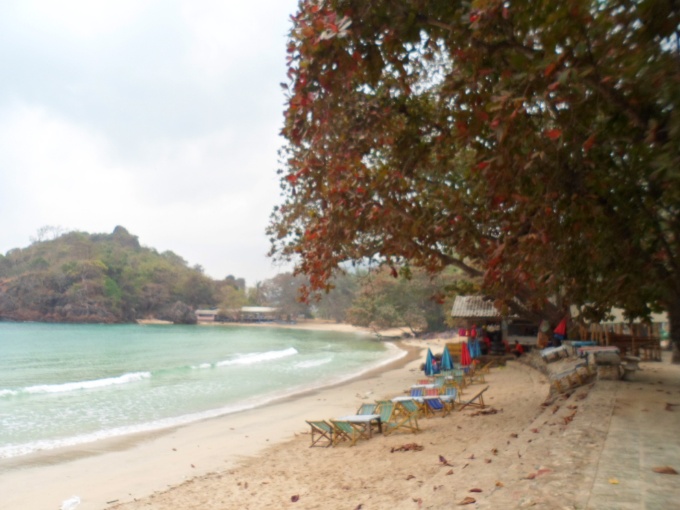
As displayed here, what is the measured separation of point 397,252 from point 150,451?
7223 mm

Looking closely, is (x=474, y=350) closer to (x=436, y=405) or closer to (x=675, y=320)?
(x=436, y=405)

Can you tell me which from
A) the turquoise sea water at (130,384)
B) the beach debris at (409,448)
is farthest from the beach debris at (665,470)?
the turquoise sea water at (130,384)

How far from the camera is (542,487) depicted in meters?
4.27

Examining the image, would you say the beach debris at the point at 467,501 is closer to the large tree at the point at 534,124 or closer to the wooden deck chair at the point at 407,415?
the large tree at the point at 534,124

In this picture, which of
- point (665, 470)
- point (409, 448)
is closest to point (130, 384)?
point (409, 448)

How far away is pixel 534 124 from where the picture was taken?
19.3ft

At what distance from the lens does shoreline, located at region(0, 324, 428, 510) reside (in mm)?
9336

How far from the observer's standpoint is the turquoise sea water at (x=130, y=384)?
1559cm

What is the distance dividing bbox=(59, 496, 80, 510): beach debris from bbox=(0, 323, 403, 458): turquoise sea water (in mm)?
4312

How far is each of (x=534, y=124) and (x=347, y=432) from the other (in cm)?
664

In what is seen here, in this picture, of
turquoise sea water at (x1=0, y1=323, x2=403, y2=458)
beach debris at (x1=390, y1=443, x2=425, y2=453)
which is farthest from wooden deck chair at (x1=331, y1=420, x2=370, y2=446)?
turquoise sea water at (x1=0, y1=323, x2=403, y2=458)

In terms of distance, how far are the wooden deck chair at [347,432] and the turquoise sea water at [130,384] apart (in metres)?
6.78

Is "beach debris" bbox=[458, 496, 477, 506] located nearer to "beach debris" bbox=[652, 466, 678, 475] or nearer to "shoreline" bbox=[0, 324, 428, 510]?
"beach debris" bbox=[652, 466, 678, 475]

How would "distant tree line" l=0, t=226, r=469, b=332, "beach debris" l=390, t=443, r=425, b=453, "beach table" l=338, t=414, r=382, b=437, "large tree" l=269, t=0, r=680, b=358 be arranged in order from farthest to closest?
"distant tree line" l=0, t=226, r=469, b=332 → "beach table" l=338, t=414, r=382, b=437 → "beach debris" l=390, t=443, r=425, b=453 → "large tree" l=269, t=0, r=680, b=358
